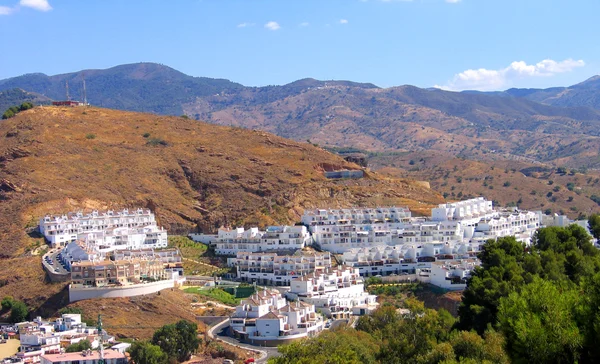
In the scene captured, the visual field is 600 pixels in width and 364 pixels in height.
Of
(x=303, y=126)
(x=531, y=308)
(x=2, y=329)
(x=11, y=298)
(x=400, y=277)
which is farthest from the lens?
(x=303, y=126)

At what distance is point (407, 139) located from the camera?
168 meters

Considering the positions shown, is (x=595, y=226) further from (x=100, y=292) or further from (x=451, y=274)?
(x=100, y=292)

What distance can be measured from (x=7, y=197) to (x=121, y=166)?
10.8m

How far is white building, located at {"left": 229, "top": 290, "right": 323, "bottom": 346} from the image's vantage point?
37875mm

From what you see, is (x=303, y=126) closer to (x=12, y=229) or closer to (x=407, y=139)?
(x=407, y=139)

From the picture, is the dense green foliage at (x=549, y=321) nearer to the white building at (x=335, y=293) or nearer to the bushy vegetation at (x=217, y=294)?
the white building at (x=335, y=293)

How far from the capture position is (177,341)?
3566 cm

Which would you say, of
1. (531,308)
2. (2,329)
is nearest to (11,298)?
(2,329)

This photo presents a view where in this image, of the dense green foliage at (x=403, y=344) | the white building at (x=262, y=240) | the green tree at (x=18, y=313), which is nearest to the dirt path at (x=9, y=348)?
the green tree at (x=18, y=313)

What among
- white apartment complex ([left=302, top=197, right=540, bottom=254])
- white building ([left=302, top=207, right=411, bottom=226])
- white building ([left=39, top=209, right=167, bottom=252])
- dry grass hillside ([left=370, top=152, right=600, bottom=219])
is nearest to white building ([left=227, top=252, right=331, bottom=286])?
white apartment complex ([left=302, top=197, right=540, bottom=254])

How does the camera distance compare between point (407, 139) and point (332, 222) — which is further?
point (407, 139)

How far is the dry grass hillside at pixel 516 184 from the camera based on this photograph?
84.8m

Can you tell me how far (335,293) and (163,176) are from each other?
25157mm

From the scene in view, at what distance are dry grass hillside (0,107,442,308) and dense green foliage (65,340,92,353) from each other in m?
12.4
